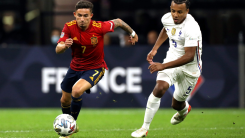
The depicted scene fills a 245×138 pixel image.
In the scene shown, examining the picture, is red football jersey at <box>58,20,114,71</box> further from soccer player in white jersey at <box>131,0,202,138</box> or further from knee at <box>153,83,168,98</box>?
knee at <box>153,83,168,98</box>

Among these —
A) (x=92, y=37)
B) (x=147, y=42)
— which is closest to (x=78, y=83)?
(x=92, y=37)

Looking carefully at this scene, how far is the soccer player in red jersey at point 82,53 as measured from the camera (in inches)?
262

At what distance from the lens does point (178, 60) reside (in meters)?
6.45

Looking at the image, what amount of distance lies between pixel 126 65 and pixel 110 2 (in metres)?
2.60

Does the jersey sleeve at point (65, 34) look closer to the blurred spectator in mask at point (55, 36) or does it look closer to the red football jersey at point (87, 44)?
the red football jersey at point (87, 44)

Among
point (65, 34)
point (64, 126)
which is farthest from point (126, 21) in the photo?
point (64, 126)

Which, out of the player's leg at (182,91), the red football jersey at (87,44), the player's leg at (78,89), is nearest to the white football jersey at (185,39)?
the player's leg at (182,91)

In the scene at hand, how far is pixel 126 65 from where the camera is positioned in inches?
463

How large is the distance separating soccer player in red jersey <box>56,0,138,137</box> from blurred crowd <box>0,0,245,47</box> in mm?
5877

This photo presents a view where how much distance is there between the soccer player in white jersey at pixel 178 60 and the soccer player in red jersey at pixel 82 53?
0.92 metres

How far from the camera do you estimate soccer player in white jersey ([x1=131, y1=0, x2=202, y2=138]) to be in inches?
256

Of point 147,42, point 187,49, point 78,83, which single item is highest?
point 187,49

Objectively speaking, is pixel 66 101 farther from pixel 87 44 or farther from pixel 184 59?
pixel 184 59

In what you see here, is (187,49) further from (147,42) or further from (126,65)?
(147,42)
